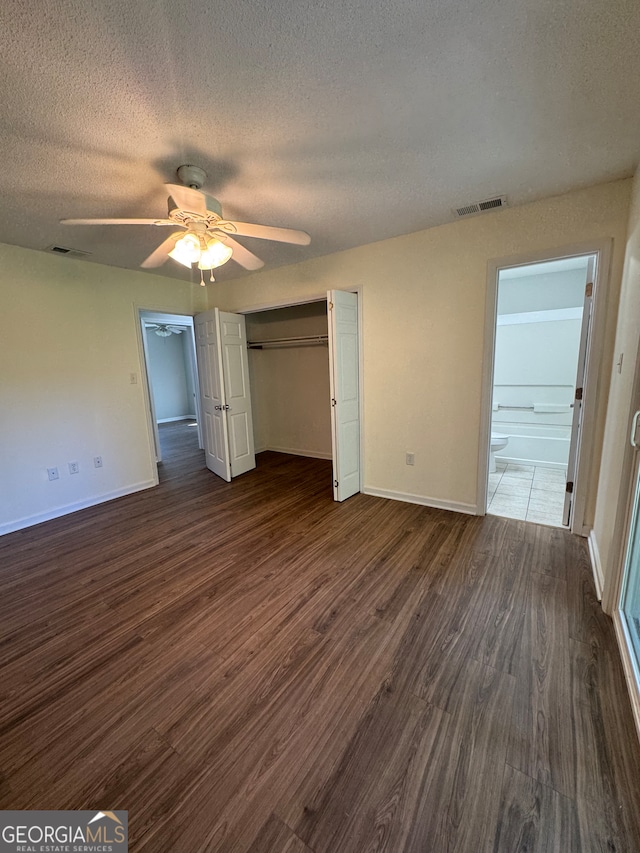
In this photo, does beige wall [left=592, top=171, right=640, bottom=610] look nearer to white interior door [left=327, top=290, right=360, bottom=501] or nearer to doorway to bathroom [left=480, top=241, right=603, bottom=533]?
doorway to bathroom [left=480, top=241, right=603, bottom=533]

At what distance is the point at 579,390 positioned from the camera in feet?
8.30

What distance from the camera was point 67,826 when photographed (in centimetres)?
104

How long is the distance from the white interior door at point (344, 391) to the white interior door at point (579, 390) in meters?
1.85

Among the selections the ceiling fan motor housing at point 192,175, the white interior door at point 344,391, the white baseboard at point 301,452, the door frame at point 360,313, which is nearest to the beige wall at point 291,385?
the white baseboard at point 301,452

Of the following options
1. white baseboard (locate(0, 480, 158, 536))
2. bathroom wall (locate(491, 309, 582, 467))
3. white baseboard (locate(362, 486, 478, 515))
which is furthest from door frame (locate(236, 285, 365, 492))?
white baseboard (locate(0, 480, 158, 536))

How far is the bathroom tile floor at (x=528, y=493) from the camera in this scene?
300cm

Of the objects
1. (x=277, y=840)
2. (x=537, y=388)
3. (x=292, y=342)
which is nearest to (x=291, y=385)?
(x=292, y=342)

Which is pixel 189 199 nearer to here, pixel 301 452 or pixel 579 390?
pixel 579 390

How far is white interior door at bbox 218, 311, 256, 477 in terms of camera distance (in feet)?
13.3

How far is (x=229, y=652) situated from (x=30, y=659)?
1022 millimetres

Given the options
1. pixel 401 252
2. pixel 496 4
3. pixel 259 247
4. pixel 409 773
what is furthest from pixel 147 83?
pixel 409 773

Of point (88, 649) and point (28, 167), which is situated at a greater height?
point (28, 167)

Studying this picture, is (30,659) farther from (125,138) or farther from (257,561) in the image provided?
(125,138)

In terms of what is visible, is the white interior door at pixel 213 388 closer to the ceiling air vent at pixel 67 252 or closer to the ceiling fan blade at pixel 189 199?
the ceiling air vent at pixel 67 252
